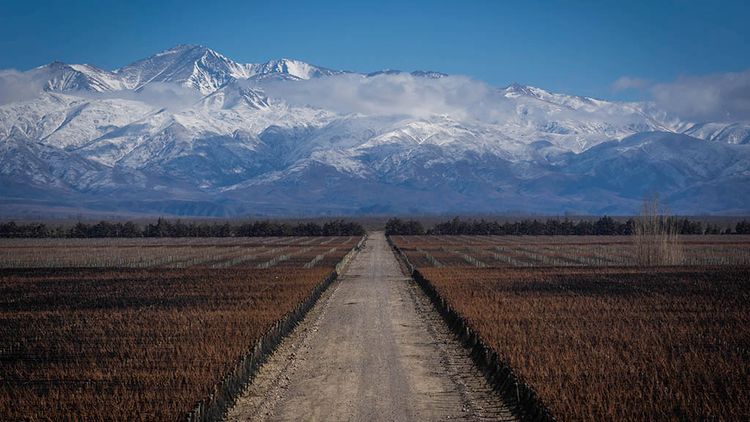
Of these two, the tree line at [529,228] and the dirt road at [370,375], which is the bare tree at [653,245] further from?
the tree line at [529,228]

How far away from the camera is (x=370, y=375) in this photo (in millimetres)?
19344

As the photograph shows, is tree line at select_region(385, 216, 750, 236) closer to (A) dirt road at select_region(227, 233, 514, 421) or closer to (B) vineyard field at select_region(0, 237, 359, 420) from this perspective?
(B) vineyard field at select_region(0, 237, 359, 420)

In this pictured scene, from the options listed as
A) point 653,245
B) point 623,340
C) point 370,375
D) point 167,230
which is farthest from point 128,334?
point 167,230

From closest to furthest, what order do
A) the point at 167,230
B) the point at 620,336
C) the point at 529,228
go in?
the point at 620,336, the point at 167,230, the point at 529,228

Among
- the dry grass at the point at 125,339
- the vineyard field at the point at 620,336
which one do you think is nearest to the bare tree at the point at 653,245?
the vineyard field at the point at 620,336

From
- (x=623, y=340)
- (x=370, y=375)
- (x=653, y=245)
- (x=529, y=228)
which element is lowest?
(x=370, y=375)

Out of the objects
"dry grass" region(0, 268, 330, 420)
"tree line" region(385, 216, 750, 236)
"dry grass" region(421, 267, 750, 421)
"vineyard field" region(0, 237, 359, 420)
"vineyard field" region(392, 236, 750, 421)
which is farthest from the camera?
"tree line" region(385, 216, 750, 236)

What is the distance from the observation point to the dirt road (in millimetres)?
15938

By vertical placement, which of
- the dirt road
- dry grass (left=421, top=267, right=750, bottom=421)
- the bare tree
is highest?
the bare tree

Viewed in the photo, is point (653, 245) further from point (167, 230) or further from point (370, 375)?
point (167, 230)

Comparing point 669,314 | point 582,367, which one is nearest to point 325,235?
point 669,314

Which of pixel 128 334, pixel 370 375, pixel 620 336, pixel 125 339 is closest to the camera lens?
pixel 370 375

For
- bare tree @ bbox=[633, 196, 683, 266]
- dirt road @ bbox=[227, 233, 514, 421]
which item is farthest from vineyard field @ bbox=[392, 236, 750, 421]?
bare tree @ bbox=[633, 196, 683, 266]

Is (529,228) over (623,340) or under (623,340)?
over
